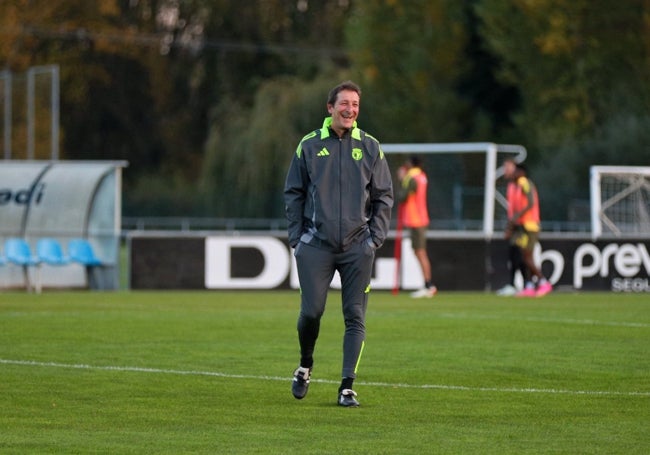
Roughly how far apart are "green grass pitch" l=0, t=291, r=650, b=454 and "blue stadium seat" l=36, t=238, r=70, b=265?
20.0 feet

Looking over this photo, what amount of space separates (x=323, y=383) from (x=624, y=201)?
21.3 metres

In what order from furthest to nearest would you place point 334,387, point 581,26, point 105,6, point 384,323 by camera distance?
point 105,6, point 581,26, point 384,323, point 334,387

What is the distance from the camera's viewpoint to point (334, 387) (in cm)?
1243

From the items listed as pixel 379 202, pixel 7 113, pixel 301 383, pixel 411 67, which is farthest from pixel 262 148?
pixel 379 202

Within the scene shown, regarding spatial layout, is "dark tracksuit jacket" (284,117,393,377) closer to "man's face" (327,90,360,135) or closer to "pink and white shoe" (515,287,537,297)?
"man's face" (327,90,360,135)

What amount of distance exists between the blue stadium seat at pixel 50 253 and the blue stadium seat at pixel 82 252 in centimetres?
18

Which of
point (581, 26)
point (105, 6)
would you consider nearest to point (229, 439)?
point (581, 26)

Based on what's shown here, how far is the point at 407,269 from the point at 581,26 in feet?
79.6

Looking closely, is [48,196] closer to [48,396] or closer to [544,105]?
[48,396]

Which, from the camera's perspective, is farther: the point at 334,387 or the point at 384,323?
the point at 384,323

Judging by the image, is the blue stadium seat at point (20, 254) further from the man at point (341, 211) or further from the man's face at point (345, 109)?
the man's face at point (345, 109)

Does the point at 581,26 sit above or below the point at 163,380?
above

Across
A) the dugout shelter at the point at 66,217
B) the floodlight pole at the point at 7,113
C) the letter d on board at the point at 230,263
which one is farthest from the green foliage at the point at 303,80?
the letter d on board at the point at 230,263

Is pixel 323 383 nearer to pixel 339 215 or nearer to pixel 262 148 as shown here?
pixel 339 215
